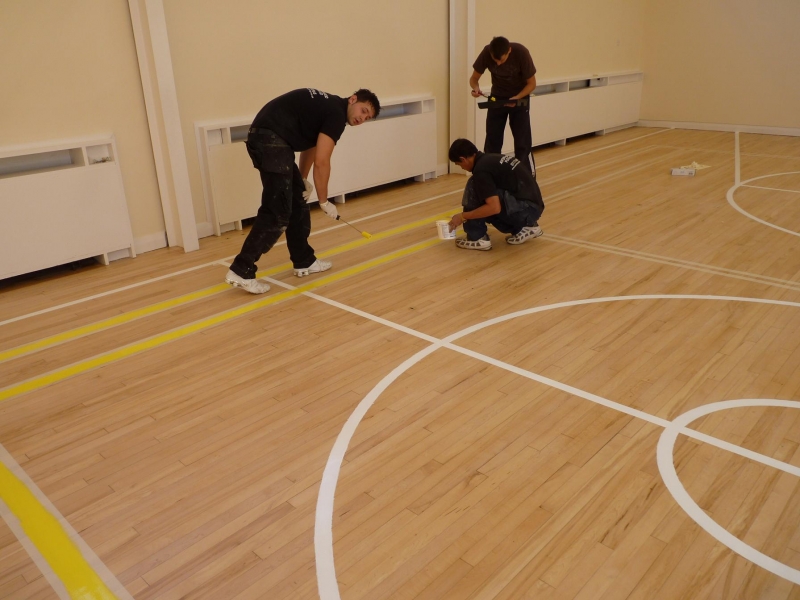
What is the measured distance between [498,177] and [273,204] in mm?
1663

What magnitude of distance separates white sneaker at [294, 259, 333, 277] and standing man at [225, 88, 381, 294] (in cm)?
27

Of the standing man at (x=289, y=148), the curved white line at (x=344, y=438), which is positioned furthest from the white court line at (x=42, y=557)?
the standing man at (x=289, y=148)

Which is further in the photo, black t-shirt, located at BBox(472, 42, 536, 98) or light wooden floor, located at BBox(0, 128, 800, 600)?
black t-shirt, located at BBox(472, 42, 536, 98)

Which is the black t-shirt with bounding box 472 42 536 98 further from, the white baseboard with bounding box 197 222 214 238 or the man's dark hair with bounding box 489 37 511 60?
the white baseboard with bounding box 197 222 214 238

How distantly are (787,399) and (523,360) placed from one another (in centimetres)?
122

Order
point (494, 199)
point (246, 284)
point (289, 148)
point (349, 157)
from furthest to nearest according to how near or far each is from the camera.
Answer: point (349, 157) < point (494, 199) < point (246, 284) < point (289, 148)

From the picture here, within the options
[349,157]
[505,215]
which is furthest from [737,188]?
[349,157]

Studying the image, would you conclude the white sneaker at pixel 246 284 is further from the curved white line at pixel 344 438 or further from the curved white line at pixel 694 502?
the curved white line at pixel 694 502

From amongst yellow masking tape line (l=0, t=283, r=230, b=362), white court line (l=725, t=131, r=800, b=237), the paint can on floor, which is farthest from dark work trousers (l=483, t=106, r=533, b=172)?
yellow masking tape line (l=0, t=283, r=230, b=362)

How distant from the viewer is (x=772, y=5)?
368 inches

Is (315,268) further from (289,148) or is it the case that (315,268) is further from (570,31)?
(570,31)

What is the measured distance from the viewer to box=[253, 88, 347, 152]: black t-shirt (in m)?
4.10

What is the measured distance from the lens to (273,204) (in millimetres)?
4305

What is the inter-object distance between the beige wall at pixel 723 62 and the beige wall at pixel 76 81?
8.81 meters
